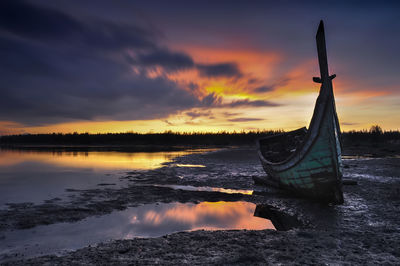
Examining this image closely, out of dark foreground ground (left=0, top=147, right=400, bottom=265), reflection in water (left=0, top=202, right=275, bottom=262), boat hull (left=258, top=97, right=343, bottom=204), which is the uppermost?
boat hull (left=258, top=97, right=343, bottom=204)

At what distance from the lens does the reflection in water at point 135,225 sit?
5.02m

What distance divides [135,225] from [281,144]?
37.8ft

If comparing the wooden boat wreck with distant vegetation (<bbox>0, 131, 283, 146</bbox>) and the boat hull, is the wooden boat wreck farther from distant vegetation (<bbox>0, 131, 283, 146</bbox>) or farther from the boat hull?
distant vegetation (<bbox>0, 131, 283, 146</bbox>)

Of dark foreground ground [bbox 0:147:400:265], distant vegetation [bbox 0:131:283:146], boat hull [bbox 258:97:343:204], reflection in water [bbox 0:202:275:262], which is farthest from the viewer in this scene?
distant vegetation [bbox 0:131:283:146]

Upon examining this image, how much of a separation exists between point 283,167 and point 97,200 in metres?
7.12

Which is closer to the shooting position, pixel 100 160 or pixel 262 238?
pixel 262 238

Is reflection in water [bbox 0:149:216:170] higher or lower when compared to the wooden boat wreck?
lower

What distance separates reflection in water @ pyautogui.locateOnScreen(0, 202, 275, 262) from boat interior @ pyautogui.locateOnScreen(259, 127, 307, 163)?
6.20 metres

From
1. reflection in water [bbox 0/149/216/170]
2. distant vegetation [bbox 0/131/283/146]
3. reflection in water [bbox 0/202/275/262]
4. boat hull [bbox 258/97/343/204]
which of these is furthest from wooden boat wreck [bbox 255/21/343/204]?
distant vegetation [bbox 0/131/283/146]

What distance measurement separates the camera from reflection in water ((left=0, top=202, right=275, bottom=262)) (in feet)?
16.5

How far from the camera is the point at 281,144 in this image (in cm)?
1557

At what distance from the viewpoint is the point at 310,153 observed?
8320 mm

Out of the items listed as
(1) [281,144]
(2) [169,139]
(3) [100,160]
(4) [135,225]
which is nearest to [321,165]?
(4) [135,225]

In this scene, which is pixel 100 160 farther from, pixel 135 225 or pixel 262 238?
pixel 262 238
